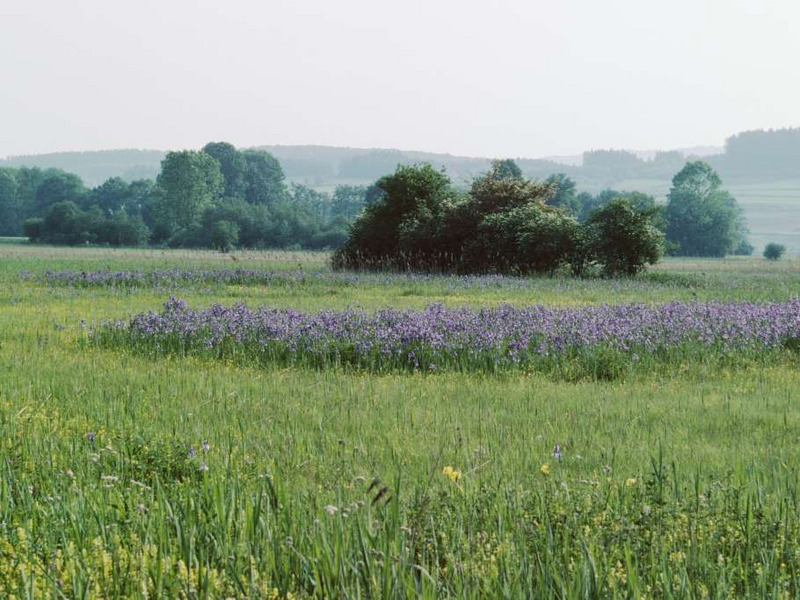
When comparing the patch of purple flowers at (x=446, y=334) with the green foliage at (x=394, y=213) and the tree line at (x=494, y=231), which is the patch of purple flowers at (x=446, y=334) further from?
the green foliage at (x=394, y=213)

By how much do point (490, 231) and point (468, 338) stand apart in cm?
2531

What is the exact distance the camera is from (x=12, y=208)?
127125 mm

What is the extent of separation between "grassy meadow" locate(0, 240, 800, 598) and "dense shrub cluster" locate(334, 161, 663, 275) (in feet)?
77.6

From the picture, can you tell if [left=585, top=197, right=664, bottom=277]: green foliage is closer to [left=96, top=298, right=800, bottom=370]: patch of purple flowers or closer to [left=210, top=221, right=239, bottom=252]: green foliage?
[left=96, top=298, right=800, bottom=370]: patch of purple flowers

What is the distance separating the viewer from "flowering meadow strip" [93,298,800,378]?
11.7m

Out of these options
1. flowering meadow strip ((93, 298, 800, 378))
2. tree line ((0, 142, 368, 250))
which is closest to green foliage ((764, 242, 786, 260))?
tree line ((0, 142, 368, 250))

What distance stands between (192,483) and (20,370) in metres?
6.08

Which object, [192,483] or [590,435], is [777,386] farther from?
[192,483]

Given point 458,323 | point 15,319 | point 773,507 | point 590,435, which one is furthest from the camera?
point 15,319

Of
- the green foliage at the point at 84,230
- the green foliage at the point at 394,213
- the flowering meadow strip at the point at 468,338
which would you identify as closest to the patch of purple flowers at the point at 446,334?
the flowering meadow strip at the point at 468,338

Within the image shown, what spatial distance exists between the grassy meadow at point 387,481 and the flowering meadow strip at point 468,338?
545 millimetres

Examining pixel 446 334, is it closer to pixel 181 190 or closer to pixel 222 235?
pixel 222 235

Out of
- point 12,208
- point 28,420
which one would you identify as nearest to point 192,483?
point 28,420

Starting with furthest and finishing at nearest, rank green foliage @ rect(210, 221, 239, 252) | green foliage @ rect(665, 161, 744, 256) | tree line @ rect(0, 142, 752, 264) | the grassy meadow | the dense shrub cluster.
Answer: green foliage @ rect(665, 161, 744, 256) < green foliage @ rect(210, 221, 239, 252) < tree line @ rect(0, 142, 752, 264) < the dense shrub cluster < the grassy meadow
